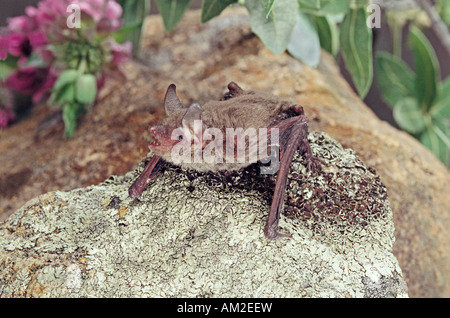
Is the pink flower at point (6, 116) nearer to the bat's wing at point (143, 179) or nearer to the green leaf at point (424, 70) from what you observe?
the bat's wing at point (143, 179)

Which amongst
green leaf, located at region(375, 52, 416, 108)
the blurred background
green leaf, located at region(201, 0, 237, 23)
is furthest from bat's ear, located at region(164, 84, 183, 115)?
green leaf, located at region(375, 52, 416, 108)

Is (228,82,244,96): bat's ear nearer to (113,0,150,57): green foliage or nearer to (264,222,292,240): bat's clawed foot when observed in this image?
(264,222,292,240): bat's clawed foot

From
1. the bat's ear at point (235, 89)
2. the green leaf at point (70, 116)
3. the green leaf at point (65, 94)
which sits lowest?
the green leaf at point (70, 116)

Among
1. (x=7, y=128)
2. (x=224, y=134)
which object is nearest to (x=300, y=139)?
(x=224, y=134)

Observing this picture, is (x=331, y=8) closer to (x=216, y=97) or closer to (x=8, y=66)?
(x=216, y=97)

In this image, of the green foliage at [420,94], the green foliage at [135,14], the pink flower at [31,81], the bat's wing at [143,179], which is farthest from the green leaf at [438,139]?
the pink flower at [31,81]

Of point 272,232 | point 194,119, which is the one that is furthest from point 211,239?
point 194,119
